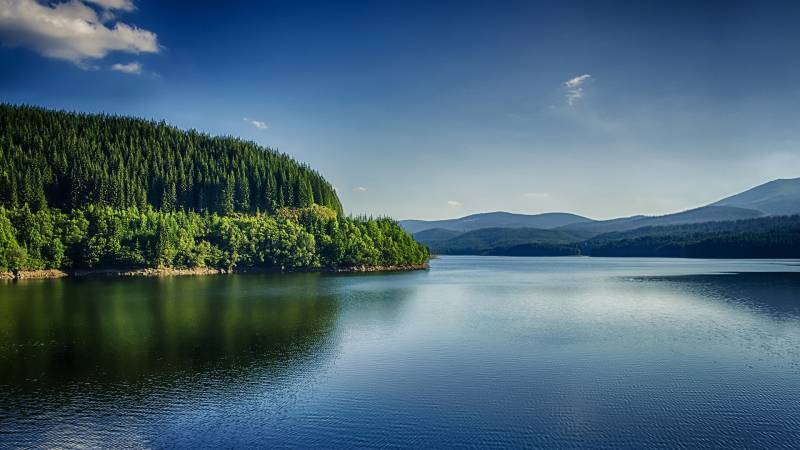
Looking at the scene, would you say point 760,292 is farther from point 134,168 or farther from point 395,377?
point 134,168

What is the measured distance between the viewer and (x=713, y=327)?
140ft

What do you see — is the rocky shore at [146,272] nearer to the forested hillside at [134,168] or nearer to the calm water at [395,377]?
the forested hillside at [134,168]

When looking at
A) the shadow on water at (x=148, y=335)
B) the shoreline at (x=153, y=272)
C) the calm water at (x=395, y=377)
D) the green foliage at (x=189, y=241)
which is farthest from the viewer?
the green foliage at (x=189, y=241)

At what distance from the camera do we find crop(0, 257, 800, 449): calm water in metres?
19.3

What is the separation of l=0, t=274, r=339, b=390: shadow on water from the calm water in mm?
188

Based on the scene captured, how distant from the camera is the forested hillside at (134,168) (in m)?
136

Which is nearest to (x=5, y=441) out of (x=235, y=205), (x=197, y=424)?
(x=197, y=424)

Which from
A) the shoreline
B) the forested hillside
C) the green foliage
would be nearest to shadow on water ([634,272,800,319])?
the shoreline

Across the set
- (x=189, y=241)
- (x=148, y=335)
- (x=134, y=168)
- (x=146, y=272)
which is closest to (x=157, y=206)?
(x=134, y=168)

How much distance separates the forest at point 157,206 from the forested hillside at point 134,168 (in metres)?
0.36

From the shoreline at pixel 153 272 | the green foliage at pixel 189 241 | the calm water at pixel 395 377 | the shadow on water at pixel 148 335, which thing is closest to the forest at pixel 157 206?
A: the green foliage at pixel 189 241

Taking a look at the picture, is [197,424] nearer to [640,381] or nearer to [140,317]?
[640,381]

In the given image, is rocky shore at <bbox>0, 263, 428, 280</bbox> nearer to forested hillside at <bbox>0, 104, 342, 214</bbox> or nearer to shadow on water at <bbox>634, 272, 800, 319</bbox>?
forested hillside at <bbox>0, 104, 342, 214</bbox>

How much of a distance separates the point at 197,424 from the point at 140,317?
3020 cm
